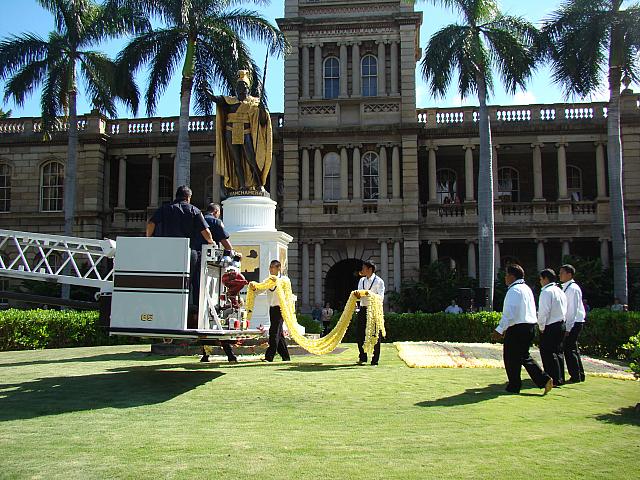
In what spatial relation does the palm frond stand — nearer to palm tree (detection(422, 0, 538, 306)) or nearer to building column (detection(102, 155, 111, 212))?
building column (detection(102, 155, 111, 212))

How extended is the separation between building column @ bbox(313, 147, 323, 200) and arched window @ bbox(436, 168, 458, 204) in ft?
22.6

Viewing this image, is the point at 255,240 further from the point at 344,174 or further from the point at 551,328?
the point at 344,174

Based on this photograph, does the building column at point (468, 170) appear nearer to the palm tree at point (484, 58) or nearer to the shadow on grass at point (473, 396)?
the palm tree at point (484, 58)

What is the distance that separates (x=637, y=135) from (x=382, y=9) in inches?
529

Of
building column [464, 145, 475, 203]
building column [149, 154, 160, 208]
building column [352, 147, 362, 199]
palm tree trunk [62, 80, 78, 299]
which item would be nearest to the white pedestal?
palm tree trunk [62, 80, 78, 299]

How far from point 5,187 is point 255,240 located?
91.6ft

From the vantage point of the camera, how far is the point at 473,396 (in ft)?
27.5

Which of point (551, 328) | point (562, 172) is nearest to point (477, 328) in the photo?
Result: point (551, 328)

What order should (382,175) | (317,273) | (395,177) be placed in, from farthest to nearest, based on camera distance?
(382,175) < (395,177) < (317,273)

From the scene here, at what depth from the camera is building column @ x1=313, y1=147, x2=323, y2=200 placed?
33812mm

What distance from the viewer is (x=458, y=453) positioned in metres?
5.82

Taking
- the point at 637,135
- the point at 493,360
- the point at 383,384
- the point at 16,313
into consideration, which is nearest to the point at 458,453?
the point at 383,384

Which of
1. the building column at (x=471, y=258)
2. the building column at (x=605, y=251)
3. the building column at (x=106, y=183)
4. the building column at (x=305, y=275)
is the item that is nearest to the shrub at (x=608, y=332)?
the building column at (x=471, y=258)

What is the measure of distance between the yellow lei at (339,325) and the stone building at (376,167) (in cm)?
2149
